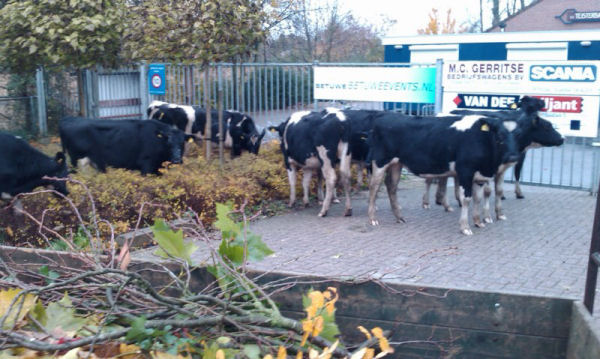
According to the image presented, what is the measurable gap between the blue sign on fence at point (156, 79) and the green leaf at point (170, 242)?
38.8 feet

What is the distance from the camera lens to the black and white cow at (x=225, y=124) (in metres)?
13.8

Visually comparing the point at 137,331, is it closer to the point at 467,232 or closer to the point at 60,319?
the point at 60,319

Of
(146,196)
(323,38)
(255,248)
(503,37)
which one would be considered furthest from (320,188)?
(323,38)

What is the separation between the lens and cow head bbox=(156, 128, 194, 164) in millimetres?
11141

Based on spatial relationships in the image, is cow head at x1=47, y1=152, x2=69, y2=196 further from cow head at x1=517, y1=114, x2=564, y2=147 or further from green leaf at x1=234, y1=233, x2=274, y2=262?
cow head at x1=517, y1=114, x2=564, y2=147

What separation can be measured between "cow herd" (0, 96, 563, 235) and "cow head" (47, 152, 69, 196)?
0.06ft

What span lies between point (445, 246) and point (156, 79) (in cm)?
968

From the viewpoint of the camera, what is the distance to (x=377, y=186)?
10109mm

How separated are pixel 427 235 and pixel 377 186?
Result: 1.16m

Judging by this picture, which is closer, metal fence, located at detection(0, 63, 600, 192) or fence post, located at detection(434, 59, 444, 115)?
fence post, located at detection(434, 59, 444, 115)

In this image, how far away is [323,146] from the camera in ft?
34.9

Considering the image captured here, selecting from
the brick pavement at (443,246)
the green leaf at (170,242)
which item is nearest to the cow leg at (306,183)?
the brick pavement at (443,246)

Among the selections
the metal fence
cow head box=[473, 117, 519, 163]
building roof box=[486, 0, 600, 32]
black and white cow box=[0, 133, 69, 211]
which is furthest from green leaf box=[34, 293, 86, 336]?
building roof box=[486, 0, 600, 32]

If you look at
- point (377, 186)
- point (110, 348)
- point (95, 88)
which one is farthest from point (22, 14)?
point (110, 348)
